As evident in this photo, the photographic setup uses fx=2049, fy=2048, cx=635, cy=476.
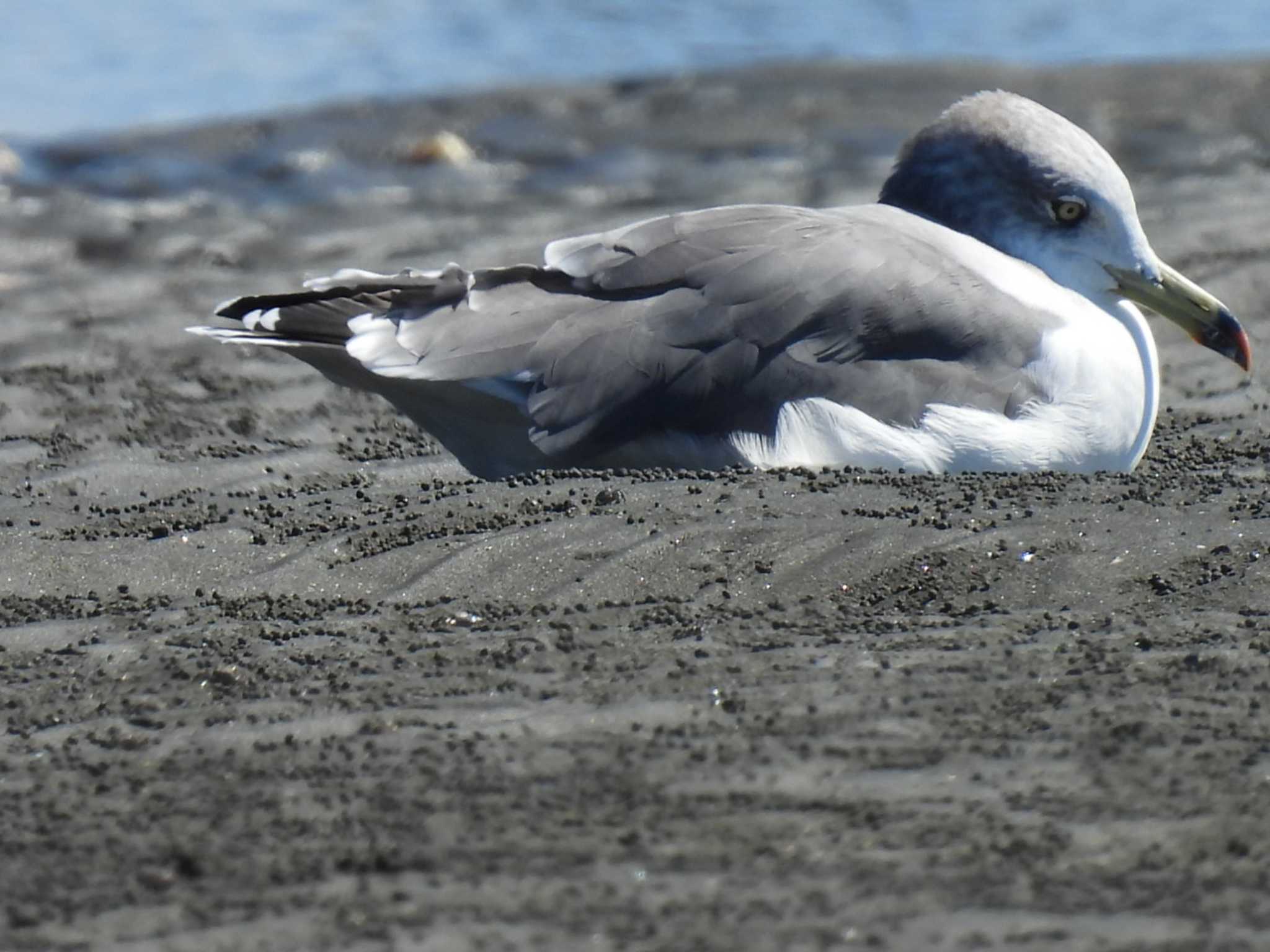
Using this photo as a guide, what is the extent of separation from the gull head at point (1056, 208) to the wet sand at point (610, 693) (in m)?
0.42

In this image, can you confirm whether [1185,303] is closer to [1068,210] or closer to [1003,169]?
[1068,210]

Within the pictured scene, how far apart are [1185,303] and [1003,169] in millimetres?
649

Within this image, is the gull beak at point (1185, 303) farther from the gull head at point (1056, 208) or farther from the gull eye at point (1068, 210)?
the gull eye at point (1068, 210)

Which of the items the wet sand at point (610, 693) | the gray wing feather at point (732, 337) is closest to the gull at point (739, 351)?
the gray wing feather at point (732, 337)

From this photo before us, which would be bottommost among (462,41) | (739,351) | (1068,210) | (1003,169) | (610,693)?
(610,693)

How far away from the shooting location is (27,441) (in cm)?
639

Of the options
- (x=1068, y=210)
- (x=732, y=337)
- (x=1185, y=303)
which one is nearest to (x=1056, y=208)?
(x=1068, y=210)

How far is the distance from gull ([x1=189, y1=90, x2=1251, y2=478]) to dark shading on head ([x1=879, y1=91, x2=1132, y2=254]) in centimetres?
37

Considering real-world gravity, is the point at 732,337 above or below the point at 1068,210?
below

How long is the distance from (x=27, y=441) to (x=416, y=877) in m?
3.91

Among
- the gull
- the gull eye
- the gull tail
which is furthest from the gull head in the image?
the gull tail

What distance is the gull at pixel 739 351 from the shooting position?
5137 mm

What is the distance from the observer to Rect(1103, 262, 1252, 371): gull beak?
582 centimetres

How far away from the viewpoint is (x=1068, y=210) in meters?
5.78
